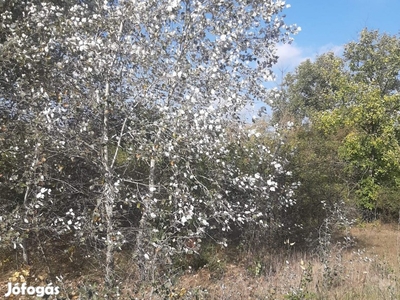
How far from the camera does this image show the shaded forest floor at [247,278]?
4.71m

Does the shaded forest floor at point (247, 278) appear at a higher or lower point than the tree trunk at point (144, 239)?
lower

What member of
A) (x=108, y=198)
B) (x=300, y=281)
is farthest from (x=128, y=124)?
(x=300, y=281)

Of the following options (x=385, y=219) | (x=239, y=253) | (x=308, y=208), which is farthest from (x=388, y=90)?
(x=239, y=253)

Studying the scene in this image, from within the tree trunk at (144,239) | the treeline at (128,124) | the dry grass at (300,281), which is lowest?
the dry grass at (300,281)

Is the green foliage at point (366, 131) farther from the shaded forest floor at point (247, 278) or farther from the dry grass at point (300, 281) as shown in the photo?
the dry grass at point (300, 281)

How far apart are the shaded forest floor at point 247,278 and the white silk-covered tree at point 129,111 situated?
66cm

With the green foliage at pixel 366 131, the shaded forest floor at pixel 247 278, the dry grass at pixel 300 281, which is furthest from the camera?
the green foliage at pixel 366 131

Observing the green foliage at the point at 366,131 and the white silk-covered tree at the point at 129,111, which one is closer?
the white silk-covered tree at the point at 129,111

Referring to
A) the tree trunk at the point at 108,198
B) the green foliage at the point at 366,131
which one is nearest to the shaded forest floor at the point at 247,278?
the tree trunk at the point at 108,198

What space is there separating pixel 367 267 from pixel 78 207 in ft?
15.5

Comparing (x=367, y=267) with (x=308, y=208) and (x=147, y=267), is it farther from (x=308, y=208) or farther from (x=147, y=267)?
(x=147, y=267)

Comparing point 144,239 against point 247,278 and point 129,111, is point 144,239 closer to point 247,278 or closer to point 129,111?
point 129,111

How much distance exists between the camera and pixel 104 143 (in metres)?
5.03

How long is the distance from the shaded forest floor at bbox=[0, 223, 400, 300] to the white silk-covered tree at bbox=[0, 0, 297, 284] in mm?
663
